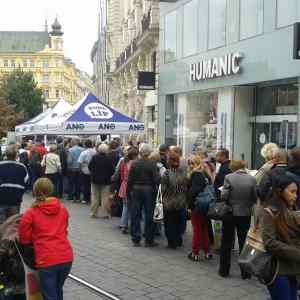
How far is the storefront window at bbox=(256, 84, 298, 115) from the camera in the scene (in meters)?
14.9

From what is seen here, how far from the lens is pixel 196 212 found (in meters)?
8.66

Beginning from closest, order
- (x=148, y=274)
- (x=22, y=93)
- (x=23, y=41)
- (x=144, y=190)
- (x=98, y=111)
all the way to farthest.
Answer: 1. (x=148, y=274)
2. (x=144, y=190)
3. (x=98, y=111)
4. (x=22, y=93)
5. (x=23, y=41)

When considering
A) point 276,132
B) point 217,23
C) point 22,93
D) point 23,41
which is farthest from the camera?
point 23,41

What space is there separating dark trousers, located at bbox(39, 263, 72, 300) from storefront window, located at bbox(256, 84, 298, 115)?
34.8 ft

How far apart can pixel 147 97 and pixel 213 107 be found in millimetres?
10736

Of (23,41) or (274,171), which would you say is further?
(23,41)

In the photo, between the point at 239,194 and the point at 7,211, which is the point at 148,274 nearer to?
the point at 239,194

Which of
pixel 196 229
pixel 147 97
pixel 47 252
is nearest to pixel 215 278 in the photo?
pixel 196 229

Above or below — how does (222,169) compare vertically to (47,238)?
above

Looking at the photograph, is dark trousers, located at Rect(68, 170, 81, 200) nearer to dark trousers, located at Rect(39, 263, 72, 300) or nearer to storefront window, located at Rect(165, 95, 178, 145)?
storefront window, located at Rect(165, 95, 178, 145)

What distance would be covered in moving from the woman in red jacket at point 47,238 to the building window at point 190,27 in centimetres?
1543

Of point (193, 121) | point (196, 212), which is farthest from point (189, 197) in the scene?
point (193, 121)

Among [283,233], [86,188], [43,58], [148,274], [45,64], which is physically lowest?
[148,274]

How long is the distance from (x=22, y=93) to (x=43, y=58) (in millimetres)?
78346
